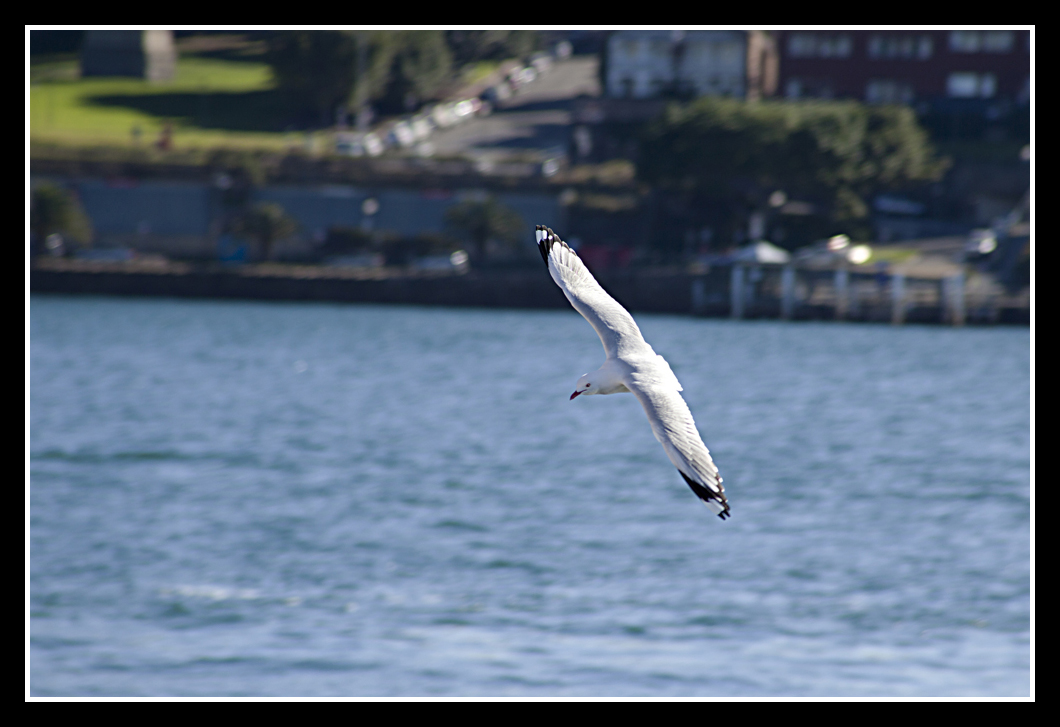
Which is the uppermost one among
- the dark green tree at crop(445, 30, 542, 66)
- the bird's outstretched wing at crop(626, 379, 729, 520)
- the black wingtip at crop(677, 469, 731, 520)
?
the dark green tree at crop(445, 30, 542, 66)

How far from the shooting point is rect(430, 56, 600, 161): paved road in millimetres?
77938

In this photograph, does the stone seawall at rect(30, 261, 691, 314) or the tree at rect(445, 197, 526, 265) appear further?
the tree at rect(445, 197, 526, 265)

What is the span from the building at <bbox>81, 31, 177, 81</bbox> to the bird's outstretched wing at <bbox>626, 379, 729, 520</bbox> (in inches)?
2958

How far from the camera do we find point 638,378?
428 inches

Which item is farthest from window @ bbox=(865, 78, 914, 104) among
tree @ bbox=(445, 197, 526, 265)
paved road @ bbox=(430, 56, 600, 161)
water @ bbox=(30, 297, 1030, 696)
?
tree @ bbox=(445, 197, 526, 265)

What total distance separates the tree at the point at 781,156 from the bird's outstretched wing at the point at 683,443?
58.2 metres

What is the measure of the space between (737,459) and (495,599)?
1567cm

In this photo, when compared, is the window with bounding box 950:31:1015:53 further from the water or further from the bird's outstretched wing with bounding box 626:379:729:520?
the bird's outstretched wing with bounding box 626:379:729:520

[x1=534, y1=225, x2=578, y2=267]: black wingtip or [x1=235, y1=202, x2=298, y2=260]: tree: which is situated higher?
[x1=235, y1=202, x2=298, y2=260]: tree

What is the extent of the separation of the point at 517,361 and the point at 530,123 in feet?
84.4

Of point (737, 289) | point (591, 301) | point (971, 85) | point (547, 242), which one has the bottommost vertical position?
point (591, 301)

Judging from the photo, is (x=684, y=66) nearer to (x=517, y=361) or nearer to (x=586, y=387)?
(x=517, y=361)

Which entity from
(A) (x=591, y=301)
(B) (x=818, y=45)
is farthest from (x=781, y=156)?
(A) (x=591, y=301)
